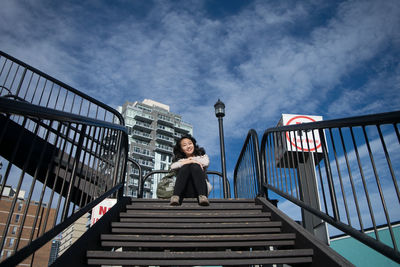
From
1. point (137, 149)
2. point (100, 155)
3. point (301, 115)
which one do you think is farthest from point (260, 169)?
point (137, 149)

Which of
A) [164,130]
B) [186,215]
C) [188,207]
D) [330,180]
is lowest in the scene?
[186,215]

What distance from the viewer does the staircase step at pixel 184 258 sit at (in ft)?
6.76

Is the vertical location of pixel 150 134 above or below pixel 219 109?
above

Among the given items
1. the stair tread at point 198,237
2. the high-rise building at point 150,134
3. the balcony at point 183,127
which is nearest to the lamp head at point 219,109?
the stair tread at point 198,237

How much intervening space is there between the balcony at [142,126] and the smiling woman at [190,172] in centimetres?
6032

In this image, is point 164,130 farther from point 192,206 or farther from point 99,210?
point 192,206

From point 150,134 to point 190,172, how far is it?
62939 mm

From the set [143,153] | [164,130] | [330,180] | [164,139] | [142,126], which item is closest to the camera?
[330,180]

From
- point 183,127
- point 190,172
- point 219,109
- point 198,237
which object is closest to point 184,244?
point 198,237

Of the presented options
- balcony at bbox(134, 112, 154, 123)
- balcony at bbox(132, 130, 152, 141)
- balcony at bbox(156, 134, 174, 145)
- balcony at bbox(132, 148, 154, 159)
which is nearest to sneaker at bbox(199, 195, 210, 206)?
balcony at bbox(132, 148, 154, 159)

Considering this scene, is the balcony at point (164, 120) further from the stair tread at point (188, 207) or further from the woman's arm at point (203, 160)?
the stair tread at point (188, 207)

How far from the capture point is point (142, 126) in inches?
2516

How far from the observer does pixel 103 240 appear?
2.42 meters

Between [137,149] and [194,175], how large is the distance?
5841 cm
